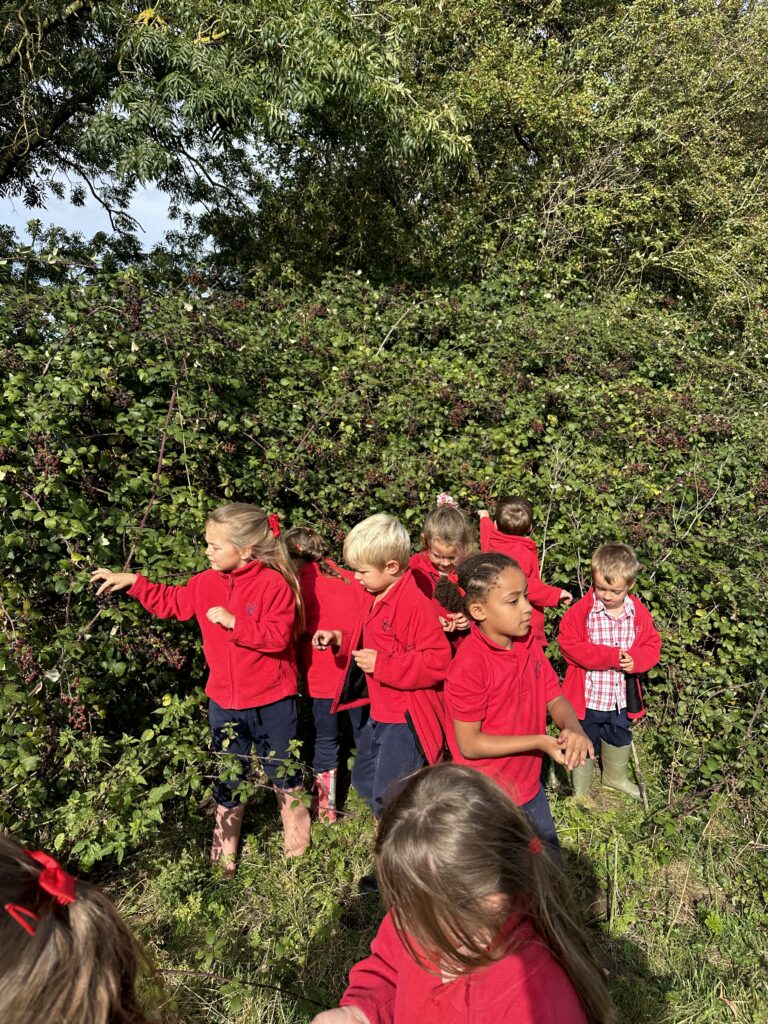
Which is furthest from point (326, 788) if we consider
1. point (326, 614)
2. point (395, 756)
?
point (326, 614)

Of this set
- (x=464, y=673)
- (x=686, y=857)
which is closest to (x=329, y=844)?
(x=464, y=673)

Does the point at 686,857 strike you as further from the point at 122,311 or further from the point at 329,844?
the point at 122,311

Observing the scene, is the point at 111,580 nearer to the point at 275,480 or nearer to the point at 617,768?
the point at 275,480

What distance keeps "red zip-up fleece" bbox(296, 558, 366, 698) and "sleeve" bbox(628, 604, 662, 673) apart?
150 centimetres

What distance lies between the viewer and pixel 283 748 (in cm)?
314

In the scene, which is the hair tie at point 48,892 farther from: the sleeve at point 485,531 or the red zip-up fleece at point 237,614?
the sleeve at point 485,531

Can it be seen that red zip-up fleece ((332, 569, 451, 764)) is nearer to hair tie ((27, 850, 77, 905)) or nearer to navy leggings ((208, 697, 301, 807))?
navy leggings ((208, 697, 301, 807))

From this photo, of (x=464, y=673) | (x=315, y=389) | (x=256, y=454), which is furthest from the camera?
(x=315, y=389)

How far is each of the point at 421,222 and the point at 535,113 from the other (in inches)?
87.8

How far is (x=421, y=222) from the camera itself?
968 cm

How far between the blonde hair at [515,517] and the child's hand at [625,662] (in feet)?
2.89

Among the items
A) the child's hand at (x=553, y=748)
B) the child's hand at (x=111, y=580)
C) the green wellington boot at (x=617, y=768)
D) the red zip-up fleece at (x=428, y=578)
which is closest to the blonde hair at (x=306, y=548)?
the red zip-up fleece at (x=428, y=578)

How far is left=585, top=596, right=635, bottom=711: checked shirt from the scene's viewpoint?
3658 millimetres

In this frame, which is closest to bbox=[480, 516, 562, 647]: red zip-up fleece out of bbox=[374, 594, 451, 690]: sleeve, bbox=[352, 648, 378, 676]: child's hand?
bbox=[374, 594, 451, 690]: sleeve
